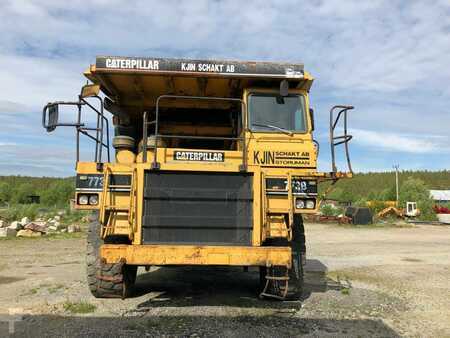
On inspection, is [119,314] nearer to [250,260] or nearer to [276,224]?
[250,260]

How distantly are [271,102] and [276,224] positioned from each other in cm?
202

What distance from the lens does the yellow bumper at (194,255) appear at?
5.32 m

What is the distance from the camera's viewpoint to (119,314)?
Result: 18.8 feet

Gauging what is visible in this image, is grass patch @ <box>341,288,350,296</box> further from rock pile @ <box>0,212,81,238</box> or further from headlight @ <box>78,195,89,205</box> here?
rock pile @ <box>0,212,81,238</box>

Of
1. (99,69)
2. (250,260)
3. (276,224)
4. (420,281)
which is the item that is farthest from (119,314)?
(420,281)

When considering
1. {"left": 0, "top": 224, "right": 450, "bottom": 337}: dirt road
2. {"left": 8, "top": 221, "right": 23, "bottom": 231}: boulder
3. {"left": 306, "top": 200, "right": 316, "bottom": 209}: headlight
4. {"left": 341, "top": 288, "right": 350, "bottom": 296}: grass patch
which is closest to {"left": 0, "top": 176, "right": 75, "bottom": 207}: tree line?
{"left": 8, "top": 221, "right": 23, "bottom": 231}: boulder

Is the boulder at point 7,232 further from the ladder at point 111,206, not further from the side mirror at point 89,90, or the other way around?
the ladder at point 111,206

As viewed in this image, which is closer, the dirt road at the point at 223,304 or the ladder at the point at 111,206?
the dirt road at the point at 223,304

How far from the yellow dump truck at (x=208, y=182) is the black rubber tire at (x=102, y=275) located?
2cm

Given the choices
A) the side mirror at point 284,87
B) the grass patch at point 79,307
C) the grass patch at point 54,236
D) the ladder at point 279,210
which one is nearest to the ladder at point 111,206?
the grass patch at point 79,307

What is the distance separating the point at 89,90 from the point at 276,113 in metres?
2.89

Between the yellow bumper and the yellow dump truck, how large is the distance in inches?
0.5

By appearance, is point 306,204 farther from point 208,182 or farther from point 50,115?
point 50,115

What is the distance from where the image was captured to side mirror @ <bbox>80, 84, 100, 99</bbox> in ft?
20.7
